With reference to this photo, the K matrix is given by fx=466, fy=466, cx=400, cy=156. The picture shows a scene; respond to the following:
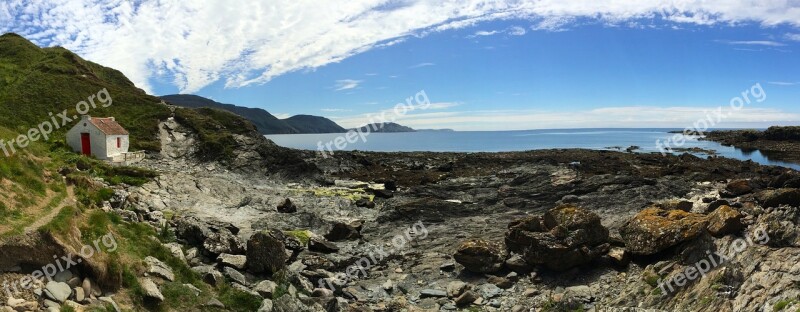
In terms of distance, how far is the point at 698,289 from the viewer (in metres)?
15.1

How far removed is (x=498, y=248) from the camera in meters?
23.7

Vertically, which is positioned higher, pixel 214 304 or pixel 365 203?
pixel 214 304

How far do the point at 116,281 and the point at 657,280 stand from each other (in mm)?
18123

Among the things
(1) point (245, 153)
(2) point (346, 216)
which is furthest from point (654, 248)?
(1) point (245, 153)

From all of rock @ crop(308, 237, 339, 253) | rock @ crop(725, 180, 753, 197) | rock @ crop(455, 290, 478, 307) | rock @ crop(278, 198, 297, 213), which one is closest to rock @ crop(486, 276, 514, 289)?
rock @ crop(455, 290, 478, 307)

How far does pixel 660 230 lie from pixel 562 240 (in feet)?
13.2

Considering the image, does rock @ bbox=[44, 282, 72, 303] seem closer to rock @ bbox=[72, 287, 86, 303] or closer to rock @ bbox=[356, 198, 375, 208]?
rock @ bbox=[72, 287, 86, 303]

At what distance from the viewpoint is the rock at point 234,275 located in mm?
18156

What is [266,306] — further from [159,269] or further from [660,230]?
[660,230]

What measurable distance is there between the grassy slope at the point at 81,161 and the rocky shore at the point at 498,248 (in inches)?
32.8

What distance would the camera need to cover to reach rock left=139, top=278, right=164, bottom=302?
45.3 ft

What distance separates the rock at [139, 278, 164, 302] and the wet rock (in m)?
1.00

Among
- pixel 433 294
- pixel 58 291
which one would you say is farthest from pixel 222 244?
pixel 433 294

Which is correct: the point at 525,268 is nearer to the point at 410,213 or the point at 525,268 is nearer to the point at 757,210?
the point at 757,210
